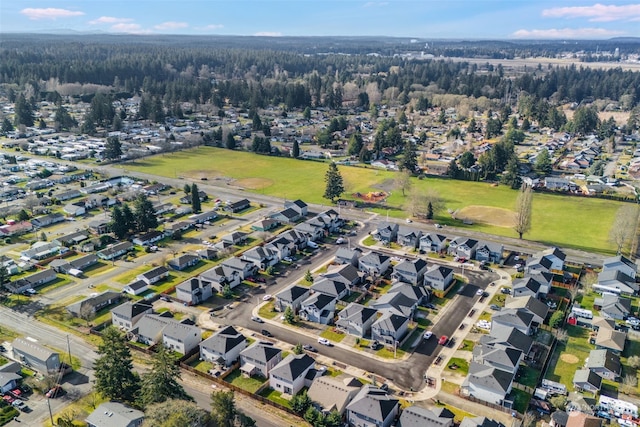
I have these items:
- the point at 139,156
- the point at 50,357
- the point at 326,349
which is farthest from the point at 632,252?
the point at 139,156

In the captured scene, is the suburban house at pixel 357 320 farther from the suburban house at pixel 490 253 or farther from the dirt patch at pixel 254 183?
the dirt patch at pixel 254 183

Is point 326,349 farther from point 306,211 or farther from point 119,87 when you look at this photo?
point 119,87

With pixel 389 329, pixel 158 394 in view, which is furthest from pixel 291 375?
pixel 389 329

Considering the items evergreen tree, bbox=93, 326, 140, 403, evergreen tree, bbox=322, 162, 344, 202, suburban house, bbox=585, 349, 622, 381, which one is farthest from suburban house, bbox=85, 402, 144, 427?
evergreen tree, bbox=322, 162, 344, 202

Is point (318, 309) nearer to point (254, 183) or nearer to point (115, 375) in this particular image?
point (115, 375)

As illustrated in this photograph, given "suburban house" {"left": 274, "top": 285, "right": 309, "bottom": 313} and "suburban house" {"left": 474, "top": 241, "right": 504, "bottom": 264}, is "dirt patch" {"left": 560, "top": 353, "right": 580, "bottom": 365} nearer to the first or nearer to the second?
"suburban house" {"left": 474, "top": 241, "right": 504, "bottom": 264}

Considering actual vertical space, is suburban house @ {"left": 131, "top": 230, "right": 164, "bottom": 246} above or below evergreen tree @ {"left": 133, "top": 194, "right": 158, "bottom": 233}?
below
